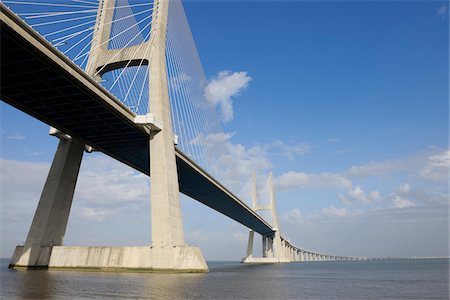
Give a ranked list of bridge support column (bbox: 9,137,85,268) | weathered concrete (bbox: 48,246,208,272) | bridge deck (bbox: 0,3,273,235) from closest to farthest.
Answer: bridge deck (bbox: 0,3,273,235)
weathered concrete (bbox: 48,246,208,272)
bridge support column (bbox: 9,137,85,268)

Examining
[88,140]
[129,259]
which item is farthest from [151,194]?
[88,140]

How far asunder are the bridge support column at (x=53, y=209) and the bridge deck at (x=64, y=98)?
200 cm

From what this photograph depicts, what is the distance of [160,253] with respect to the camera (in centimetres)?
3105

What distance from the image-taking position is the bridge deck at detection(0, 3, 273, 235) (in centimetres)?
2237

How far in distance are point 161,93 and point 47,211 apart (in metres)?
13.9

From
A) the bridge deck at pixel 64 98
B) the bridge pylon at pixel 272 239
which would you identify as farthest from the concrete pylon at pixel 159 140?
the bridge pylon at pixel 272 239

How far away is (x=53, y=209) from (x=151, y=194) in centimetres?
887

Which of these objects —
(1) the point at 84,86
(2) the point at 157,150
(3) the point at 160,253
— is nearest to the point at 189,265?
(3) the point at 160,253

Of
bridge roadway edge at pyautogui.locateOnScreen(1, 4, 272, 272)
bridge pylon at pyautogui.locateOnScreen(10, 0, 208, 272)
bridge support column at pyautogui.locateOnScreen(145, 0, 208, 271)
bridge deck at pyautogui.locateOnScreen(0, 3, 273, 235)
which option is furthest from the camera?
bridge pylon at pyautogui.locateOnScreen(10, 0, 208, 272)

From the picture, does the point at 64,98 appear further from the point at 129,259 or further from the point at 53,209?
the point at 129,259

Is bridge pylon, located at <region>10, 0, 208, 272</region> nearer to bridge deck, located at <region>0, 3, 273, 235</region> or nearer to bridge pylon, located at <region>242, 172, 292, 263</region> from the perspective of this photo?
bridge deck, located at <region>0, 3, 273, 235</region>

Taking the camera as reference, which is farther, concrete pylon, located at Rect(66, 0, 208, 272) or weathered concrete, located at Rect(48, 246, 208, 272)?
concrete pylon, located at Rect(66, 0, 208, 272)

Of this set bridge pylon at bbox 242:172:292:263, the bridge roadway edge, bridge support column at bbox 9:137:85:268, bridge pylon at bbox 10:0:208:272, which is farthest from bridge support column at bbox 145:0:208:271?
bridge pylon at bbox 242:172:292:263

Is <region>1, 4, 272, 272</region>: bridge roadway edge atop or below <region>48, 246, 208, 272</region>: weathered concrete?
atop
